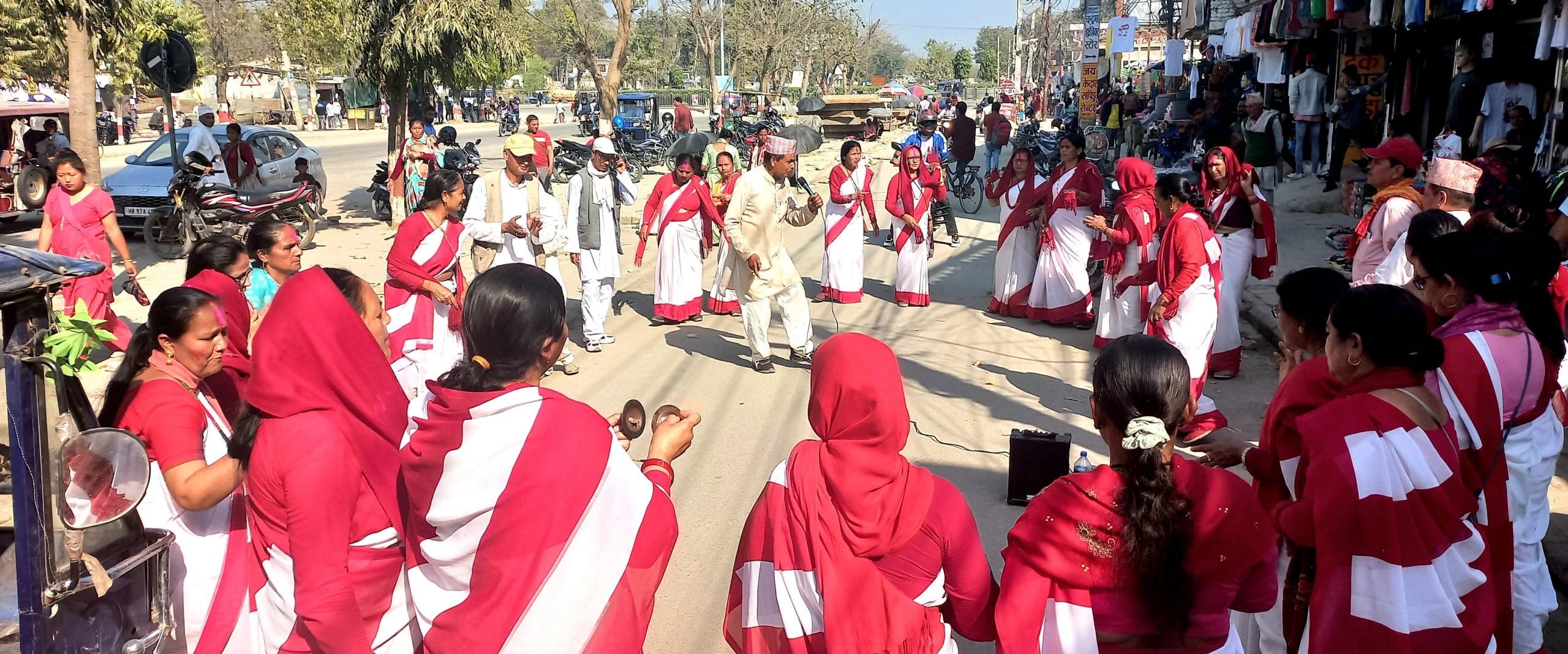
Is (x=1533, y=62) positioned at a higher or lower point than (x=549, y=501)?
higher

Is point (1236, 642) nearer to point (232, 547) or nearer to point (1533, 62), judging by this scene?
point (232, 547)

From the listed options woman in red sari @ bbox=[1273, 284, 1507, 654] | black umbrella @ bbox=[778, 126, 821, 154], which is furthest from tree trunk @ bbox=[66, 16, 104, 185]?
black umbrella @ bbox=[778, 126, 821, 154]

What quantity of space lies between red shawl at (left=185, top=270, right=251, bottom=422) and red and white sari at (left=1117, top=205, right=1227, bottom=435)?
461cm

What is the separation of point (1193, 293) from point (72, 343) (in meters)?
5.59

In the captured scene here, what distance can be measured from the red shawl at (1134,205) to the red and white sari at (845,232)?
2708 mm

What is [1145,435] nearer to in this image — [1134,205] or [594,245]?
[1134,205]

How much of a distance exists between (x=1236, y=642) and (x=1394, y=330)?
80 cm

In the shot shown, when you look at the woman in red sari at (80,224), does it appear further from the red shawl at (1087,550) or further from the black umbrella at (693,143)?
the black umbrella at (693,143)

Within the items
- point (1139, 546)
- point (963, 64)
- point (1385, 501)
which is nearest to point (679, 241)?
point (1385, 501)

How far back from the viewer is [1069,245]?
360 inches

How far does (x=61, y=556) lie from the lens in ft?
7.63

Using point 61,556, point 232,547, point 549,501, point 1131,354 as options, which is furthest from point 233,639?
point 1131,354

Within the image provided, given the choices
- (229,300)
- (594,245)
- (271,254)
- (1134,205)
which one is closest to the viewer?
(229,300)

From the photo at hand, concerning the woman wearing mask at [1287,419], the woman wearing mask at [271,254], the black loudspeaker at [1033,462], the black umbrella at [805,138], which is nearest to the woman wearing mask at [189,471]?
the woman wearing mask at [271,254]
